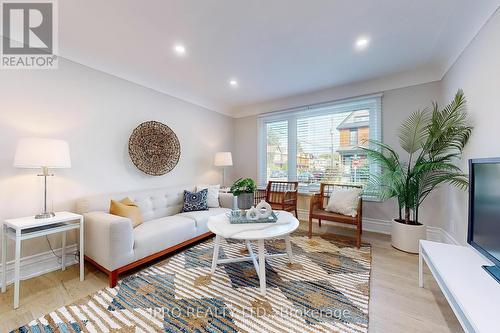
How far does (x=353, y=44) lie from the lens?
90.0 inches

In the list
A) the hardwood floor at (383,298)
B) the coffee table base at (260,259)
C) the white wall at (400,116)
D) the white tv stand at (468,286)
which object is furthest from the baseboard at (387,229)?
the coffee table base at (260,259)

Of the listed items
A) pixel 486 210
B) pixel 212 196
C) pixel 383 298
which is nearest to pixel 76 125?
pixel 212 196

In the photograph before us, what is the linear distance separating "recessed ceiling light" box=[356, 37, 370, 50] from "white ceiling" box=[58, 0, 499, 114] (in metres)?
0.06

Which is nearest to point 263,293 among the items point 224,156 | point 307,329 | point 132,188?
point 307,329

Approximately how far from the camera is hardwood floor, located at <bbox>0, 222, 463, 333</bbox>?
55.6 inches

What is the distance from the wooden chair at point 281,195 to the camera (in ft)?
11.7

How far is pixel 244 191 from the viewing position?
2.13m

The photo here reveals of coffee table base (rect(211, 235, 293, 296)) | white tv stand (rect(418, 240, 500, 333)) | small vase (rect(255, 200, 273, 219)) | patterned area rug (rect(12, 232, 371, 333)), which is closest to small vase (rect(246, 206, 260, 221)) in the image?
small vase (rect(255, 200, 273, 219))

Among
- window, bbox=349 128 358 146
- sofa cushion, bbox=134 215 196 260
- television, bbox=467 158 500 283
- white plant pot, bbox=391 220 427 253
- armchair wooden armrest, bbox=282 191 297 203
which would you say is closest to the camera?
television, bbox=467 158 500 283

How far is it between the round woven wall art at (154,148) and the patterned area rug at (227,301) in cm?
143

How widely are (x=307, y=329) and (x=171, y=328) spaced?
3.00 feet

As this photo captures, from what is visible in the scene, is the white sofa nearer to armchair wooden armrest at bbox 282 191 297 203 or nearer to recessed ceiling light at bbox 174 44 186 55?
armchair wooden armrest at bbox 282 191 297 203

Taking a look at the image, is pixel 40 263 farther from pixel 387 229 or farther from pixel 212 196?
pixel 387 229

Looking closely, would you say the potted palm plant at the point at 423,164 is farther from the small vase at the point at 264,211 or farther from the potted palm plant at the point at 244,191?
the potted palm plant at the point at 244,191
